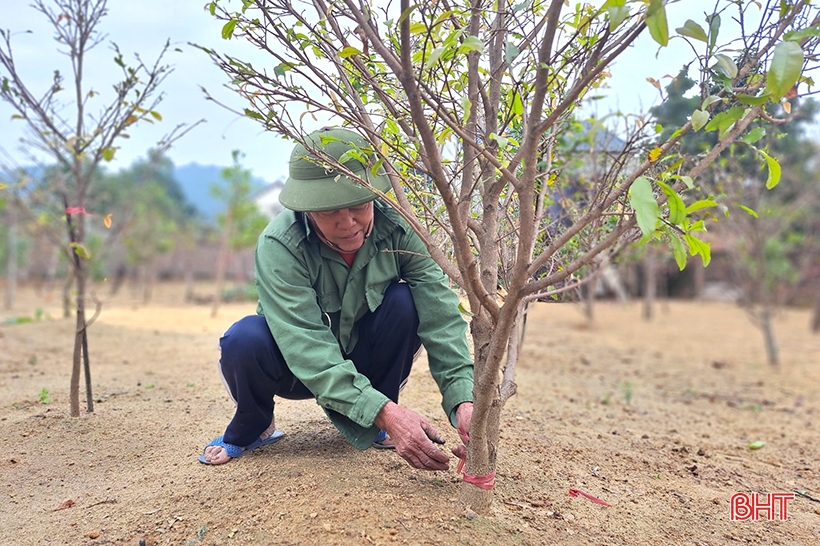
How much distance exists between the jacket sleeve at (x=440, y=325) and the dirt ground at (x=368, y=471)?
33 centimetres

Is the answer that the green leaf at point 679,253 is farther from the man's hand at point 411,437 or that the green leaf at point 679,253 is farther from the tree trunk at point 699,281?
the tree trunk at point 699,281

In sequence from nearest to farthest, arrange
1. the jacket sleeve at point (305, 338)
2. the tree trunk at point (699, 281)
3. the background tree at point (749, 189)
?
the jacket sleeve at point (305, 338) < the background tree at point (749, 189) < the tree trunk at point (699, 281)

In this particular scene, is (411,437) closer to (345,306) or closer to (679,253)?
(345,306)

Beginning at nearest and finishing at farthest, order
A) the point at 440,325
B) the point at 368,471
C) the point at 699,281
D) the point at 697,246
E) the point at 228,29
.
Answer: the point at 697,246 → the point at 228,29 → the point at 368,471 → the point at 440,325 → the point at 699,281

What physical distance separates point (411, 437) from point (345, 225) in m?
0.70

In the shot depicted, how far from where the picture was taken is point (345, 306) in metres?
2.32

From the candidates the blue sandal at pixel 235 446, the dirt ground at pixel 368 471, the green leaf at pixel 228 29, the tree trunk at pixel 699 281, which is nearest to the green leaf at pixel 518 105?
the green leaf at pixel 228 29

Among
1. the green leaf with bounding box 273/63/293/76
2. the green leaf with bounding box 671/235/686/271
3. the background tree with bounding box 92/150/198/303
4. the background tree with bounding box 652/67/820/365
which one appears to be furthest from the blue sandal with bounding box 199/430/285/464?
the background tree with bounding box 92/150/198/303

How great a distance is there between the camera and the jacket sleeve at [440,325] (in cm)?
213

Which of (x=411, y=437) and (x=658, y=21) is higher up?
(x=658, y=21)

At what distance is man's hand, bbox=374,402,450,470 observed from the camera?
1.84 meters

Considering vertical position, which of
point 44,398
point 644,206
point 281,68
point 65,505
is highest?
point 281,68

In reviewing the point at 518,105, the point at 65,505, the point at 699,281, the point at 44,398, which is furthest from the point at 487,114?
the point at 699,281

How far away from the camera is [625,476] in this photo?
8.06 feet
